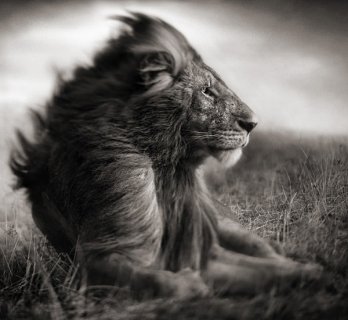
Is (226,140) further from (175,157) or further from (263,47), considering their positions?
(263,47)

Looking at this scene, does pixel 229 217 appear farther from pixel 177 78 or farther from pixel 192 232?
pixel 177 78

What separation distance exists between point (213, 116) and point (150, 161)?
0.45m

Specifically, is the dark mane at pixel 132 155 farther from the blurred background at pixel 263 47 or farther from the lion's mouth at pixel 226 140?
the blurred background at pixel 263 47

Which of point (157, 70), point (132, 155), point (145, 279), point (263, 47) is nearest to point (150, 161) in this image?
point (132, 155)

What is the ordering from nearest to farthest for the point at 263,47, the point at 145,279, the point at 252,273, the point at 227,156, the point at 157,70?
the point at 145,279 → the point at 252,273 → the point at 157,70 → the point at 227,156 → the point at 263,47

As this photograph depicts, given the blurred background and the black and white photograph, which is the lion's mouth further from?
the blurred background

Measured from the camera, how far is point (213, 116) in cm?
318

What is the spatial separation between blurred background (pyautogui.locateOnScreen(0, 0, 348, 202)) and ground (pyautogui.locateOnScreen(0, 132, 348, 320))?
21cm

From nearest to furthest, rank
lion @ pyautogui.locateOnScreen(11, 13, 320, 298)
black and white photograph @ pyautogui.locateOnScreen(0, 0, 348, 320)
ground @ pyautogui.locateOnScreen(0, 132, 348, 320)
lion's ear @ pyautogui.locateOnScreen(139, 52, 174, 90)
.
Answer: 1. ground @ pyautogui.locateOnScreen(0, 132, 348, 320)
2. black and white photograph @ pyautogui.locateOnScreen(0, 0, 348, 320)
3. lion @ pyautogui.locateOnScreen(11, 13, 320, 298)
4. lion's ear @ pyautogui.locateOnScreen(139, 52, 174, 90)

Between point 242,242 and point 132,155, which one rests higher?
point 132,155

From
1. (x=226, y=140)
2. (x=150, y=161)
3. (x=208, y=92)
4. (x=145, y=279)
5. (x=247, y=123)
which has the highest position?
(x=208, y=92)

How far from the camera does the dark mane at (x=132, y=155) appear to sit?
3.10 m

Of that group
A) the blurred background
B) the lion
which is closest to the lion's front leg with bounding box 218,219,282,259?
the lion

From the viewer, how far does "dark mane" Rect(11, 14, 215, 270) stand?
310 cm
